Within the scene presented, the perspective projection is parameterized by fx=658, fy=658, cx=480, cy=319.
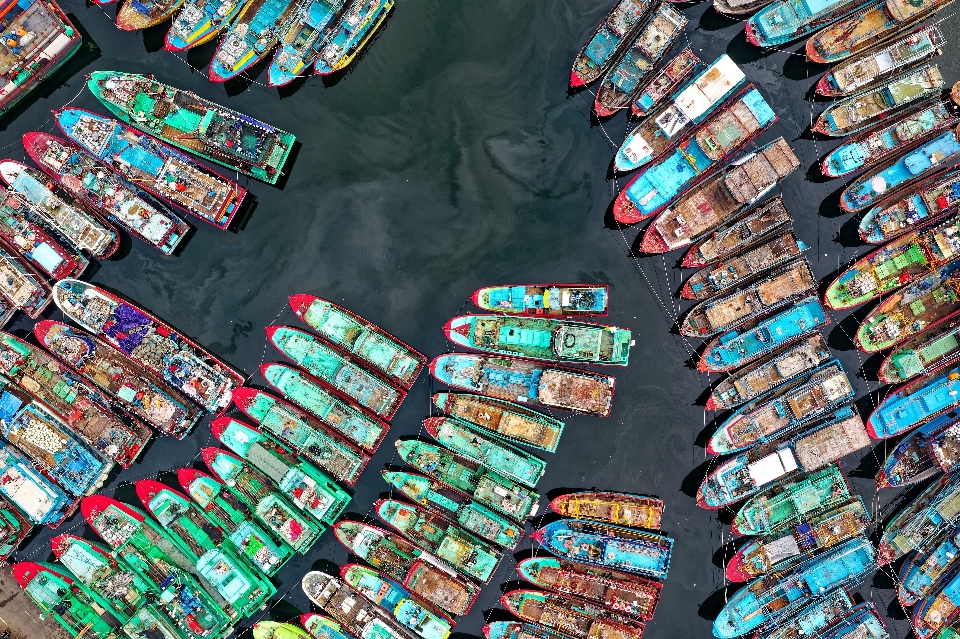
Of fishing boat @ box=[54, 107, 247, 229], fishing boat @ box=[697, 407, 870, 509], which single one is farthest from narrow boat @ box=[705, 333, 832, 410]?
fishing boat @ box=[54, 107, 247, 229]

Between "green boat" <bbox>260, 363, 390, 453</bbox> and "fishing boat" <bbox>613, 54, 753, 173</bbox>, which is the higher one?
"fishing boat" <bbox>613, 54, 753, 173</bbox>

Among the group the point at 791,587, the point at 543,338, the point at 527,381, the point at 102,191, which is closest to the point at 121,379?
the point at 102,191

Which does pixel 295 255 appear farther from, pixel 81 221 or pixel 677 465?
pixel 677 465

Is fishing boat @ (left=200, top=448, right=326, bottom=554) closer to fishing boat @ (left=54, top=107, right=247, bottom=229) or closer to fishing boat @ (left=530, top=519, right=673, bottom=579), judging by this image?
fishing boat @ (left=530, top=519, right=673, bottom=579)

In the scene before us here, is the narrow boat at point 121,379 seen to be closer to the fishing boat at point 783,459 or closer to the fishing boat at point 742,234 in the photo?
the fishing boat at point 783,459

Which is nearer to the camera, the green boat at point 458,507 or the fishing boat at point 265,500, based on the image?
the green boat at point 458,507

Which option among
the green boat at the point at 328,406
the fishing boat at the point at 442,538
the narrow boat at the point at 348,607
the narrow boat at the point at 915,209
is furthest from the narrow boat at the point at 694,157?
the narrow boat at the point at 348,607

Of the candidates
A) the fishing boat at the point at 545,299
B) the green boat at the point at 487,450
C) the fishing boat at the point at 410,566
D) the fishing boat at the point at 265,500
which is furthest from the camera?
the fishing boat at the point at 265,500
